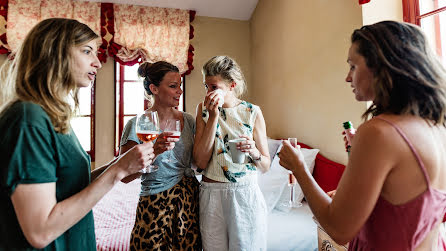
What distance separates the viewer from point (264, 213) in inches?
55.9

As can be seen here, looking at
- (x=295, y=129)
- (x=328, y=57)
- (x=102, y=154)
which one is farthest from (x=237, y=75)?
(x=102, y=154)

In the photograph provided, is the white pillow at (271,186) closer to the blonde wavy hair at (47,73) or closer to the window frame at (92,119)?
the blonde wavy hair at (47,73)

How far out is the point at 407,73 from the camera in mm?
711

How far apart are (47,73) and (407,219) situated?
108 cm

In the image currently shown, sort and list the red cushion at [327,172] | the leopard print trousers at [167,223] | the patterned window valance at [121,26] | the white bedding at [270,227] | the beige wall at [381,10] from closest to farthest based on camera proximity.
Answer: the leopard print trousers at [167,223]
the white bedding at [270,227]
the beige wall at [381,10]
the red cushion at [327,172]
the patterned window valance at [121,26]

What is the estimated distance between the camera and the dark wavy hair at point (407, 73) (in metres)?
0.72

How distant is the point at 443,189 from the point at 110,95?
12.8 ft

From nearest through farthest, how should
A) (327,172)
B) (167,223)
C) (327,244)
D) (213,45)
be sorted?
→ 1. (167,223)
2. (327,244)
3. (327,172)
4. (213,45)

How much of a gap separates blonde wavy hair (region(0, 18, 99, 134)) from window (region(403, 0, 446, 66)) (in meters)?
2.02

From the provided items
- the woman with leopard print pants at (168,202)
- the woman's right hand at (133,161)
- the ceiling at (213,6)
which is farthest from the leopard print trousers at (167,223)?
the ceiling at (213,6)

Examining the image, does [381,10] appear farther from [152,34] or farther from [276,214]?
[152,34]

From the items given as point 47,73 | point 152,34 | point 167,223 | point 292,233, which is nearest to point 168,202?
point 167,223

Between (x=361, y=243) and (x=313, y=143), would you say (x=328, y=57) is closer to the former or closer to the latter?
(x=313, y=143)

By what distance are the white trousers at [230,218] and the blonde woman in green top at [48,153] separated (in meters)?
0.55
